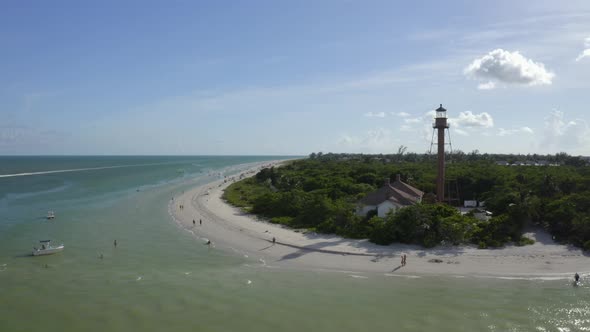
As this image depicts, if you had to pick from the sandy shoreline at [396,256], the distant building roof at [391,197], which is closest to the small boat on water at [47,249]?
the sandy shoreline at [396,256]

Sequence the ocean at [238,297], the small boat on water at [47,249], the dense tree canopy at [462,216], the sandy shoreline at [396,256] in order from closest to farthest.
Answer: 1. the ocean at [238,297]
2. the sandy shoreline at [396,256]
3. the small boat on water at [47,249]
4. the dense tree canopy at [462,216]

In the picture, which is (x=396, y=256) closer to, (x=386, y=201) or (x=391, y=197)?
(x=386, y=201)

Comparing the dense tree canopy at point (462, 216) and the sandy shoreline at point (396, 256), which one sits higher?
the dense tree canopy at point (462, 216)

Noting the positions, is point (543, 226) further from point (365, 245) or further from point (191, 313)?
point (191, 313)

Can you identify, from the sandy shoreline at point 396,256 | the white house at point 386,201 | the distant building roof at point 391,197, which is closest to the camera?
the sandy shoreline at point 396,256

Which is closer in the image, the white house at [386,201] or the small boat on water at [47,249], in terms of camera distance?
the small boat on water at [47,249]

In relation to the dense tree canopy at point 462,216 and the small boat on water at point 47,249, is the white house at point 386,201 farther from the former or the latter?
the small boat on water at point 47,249

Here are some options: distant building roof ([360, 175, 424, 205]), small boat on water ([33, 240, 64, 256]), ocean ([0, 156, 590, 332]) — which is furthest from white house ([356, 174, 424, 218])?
small boat on water ([33, 240, 64, 256])

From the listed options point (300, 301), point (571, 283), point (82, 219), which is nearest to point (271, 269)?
point (300, 301)
